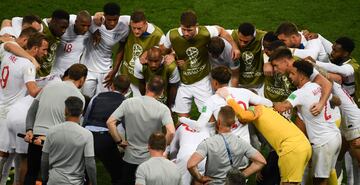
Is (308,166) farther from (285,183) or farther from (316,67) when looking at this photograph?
(316,67)

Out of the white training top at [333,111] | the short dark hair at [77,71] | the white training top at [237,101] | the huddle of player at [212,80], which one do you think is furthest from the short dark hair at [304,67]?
the short dark hair at [77,71]

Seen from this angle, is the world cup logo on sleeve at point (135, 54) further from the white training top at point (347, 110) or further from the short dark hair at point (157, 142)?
the short dark hair at point (157, 142)

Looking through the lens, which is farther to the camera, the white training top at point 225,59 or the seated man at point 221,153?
the white training top at point 225,59

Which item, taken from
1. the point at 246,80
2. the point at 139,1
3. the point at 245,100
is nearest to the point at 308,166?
the point at 245,100

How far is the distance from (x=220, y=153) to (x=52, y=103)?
6.58ft

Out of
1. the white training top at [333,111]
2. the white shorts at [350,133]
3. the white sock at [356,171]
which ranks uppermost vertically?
the white training top at [333,111]

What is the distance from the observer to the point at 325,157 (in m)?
9.05

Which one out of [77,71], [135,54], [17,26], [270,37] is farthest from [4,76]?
[270,37]

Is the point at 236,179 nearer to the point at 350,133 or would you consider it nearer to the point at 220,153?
the point at 220,153

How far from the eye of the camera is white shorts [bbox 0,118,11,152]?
9.48 metres

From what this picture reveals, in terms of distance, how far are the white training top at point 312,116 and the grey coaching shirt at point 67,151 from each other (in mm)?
2464

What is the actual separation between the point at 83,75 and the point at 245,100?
188cm

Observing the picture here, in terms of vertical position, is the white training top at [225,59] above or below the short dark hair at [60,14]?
below

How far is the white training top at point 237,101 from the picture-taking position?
29.1 feet
